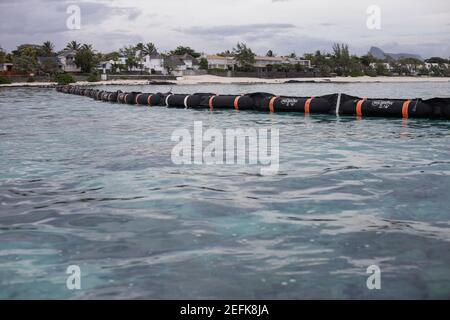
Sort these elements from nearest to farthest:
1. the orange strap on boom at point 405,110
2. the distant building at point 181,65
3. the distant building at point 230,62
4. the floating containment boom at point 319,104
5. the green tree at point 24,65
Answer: the floating containment boom at point 319,104 < the orange strap on boom at point 405,110 < the green tree at point 24,65 < the distant building at point 181,65 < the distant building at point 230,62

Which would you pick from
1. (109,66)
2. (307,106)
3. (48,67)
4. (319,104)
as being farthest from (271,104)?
(109,66)

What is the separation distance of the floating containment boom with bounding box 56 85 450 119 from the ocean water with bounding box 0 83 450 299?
7.39 meters

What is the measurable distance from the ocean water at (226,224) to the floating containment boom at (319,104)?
7.39 m

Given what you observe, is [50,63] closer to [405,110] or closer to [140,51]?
[140,51]

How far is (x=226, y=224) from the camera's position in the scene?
6.97 meters

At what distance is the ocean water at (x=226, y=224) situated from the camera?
5090mm

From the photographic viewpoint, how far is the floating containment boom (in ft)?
66.4

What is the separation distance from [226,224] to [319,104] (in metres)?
17.1

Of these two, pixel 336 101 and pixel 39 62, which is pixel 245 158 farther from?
pixel 39 62

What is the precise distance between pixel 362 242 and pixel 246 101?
838 inches

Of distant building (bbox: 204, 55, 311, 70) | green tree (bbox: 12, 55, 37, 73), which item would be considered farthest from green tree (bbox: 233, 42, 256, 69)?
green tree (bbox: 12, 55, 37, 73)

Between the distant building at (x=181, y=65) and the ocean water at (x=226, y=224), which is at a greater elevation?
the distant building at (x=181, y=65)

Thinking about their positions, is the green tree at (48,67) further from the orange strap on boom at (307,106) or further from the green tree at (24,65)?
the orange strap on boom at (307,106)

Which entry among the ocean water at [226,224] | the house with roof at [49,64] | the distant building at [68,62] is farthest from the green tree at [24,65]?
the ocean water at [226,224]
